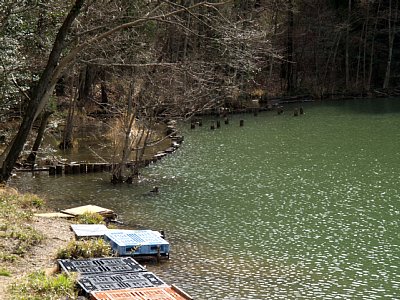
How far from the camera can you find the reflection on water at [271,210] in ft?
28.3

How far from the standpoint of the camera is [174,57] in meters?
27.4

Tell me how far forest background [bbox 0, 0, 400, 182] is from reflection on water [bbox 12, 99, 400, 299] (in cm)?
176

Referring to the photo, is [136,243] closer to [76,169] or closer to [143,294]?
[143,294]

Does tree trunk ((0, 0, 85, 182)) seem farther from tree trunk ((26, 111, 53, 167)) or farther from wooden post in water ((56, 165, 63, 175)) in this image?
wooden post in water ((56, 165, 63, 175))


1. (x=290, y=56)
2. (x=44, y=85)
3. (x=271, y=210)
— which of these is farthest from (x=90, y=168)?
(x=290, y=56)

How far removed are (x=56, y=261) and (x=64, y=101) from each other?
18572 millimetres

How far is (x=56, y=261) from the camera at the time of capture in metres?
8.05

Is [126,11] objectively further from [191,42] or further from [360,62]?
[360,62]

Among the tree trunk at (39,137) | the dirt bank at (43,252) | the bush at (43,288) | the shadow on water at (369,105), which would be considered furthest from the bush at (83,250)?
the shadow on water at (369,105)

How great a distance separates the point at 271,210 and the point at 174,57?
15787 millimetres

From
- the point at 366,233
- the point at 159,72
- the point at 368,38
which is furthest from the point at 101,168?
the point at 368,38

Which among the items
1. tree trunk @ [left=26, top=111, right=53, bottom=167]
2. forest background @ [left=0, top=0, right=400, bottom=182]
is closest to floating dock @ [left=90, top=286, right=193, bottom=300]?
forest background @ [left=0, top=0, right=400, bottom=182]

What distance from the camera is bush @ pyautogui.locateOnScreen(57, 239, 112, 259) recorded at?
8.16 meters

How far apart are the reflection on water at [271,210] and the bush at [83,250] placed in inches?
36.3
